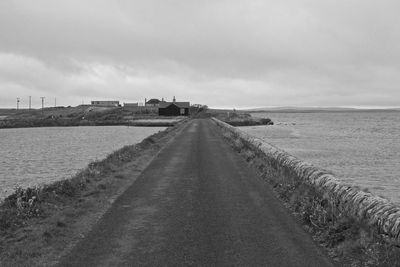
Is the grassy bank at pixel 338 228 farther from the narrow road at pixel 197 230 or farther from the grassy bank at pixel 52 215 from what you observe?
the grassy bank at pixel 52 215

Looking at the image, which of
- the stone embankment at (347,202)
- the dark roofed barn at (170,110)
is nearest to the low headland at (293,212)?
the stone embankment at (347,202)

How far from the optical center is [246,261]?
6.83 metres

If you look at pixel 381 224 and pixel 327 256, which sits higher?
pixel 381 224

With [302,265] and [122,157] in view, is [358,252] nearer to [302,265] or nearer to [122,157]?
[302,265]

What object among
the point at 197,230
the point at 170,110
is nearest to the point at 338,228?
the point at 197,230

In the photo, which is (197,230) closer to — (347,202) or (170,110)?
(347,202)

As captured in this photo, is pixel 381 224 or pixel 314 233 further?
pixel 314 233

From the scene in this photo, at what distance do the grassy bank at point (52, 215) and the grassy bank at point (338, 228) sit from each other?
5.06 m

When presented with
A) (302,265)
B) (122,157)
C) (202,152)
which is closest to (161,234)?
(302,265)

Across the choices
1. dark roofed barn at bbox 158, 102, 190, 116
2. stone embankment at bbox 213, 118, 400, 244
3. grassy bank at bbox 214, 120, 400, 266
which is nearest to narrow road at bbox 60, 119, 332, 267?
grassy bank at bbox 214, 120, 400, 266

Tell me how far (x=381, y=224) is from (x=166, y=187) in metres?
8.07

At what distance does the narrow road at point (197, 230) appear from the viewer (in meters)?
6.97

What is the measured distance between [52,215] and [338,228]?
6.89 m

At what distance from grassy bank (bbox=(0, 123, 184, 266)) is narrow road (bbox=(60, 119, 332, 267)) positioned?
42 centimetres
